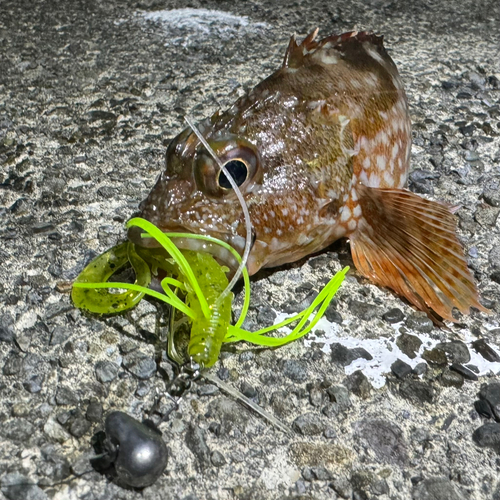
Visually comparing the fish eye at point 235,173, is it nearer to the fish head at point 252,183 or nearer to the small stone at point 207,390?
the fish head at point 252,183

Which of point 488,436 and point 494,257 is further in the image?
point 494,257

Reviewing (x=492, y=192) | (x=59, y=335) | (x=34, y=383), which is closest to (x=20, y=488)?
(x=34, y=383)

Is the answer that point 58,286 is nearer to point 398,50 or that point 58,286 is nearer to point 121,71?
point 121,71

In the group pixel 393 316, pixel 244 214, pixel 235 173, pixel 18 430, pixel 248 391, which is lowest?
pixel 18 430

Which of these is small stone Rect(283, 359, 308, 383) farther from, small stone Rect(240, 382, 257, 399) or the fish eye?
the fish eye

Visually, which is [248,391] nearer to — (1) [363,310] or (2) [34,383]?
(1) [363,310]

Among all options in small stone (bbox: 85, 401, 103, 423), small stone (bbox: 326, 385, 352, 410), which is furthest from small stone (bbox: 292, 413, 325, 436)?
small stone (bbox: 85, 401, 103, 423)

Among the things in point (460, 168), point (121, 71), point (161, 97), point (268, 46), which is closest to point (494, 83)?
point (460, 168)
